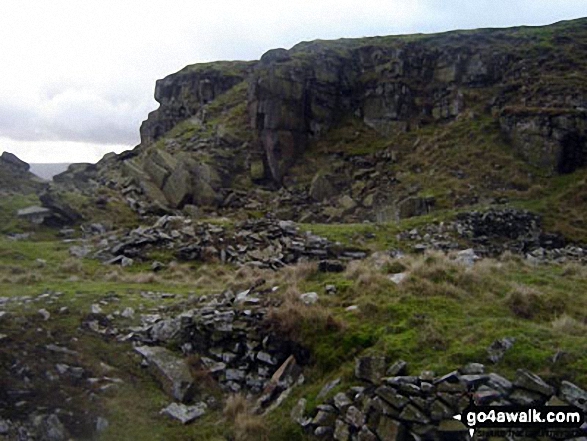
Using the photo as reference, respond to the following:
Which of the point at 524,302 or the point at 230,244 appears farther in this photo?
the point at 230,244

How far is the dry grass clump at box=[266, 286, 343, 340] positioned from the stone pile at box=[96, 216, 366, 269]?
31.3ft

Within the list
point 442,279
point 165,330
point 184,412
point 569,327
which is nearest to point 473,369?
point 569,327

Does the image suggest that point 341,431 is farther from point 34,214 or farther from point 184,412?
point 34,214

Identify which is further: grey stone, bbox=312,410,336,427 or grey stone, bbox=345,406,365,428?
grey stone, bbox=312,410,336,427

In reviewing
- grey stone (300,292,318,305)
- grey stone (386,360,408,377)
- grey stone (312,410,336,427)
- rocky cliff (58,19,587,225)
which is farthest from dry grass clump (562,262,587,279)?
rocky cliff (58,19,587,225)

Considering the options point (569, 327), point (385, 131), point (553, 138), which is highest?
point (385, 131)

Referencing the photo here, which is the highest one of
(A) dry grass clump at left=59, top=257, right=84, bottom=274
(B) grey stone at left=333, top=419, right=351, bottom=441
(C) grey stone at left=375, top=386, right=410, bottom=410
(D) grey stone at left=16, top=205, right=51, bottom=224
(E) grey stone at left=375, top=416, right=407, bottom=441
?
(D) grey stone at left=16, top=205, right=51, bottom=224

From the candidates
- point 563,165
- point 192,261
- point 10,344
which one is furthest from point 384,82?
point 10,344

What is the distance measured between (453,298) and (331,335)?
9.34 ft

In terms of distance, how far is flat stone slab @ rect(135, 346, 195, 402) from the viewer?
32.2 ft

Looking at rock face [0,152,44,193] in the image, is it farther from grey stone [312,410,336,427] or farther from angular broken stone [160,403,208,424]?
grey stone [312,410,336,427]

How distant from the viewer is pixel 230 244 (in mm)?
23203

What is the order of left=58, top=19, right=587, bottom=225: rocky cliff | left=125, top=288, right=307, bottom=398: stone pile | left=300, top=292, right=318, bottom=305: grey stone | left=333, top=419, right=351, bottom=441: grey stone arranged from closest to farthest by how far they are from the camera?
left=333, top=419, right=351, bottom=441: grey stone
left=125, top=288, right=307, bottom=398: stone pile
left=300, top=292, right=318, bottom=305: grey stone
left=58, top=19, right=587, bottom=225: rocky cliff

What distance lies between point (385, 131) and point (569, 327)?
33432 mm
